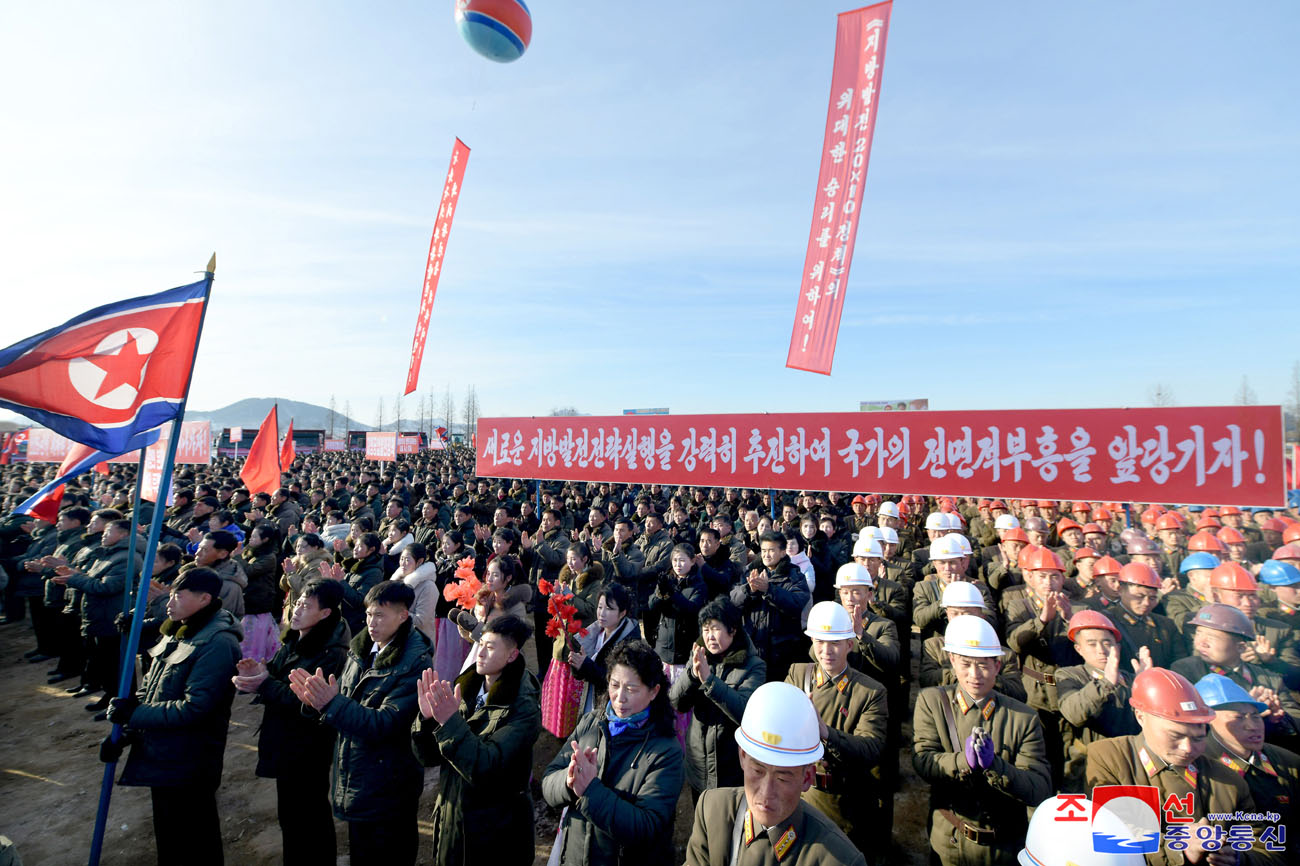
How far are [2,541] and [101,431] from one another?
8205mm

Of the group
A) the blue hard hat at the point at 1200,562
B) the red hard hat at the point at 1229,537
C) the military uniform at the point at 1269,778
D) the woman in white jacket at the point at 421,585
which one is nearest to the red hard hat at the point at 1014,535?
the blue hard hat at the point at 1200,562

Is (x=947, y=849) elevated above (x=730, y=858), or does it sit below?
below

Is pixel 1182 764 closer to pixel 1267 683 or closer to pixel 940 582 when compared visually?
pixel 1267 683

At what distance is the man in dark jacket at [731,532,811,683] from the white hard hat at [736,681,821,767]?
2979mm

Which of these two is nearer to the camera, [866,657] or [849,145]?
[866,657]

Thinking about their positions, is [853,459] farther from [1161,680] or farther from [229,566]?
[229,566]

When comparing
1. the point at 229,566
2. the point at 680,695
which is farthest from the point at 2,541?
the point at 680,695

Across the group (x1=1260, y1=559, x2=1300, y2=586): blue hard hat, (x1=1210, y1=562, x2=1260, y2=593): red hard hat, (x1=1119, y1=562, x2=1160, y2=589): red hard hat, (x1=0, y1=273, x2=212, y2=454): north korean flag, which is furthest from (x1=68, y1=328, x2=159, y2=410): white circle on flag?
(x1=1260, y1=559, x2=1300, y2=586): blue hard hat

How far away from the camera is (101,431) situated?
13.6ft

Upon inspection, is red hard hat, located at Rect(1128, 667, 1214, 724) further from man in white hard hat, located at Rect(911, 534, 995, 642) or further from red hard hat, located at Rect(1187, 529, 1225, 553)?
red hard hat, located at Rect(1187, 529, 1225, 553)

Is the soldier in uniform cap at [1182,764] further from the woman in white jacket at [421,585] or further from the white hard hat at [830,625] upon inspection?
the woman in white jacket at [421,585]

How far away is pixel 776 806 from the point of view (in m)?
2.07

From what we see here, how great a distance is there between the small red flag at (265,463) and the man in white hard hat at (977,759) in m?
10.5

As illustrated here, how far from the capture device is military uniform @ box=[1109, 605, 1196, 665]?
15.2 feet
